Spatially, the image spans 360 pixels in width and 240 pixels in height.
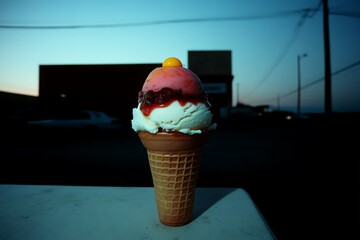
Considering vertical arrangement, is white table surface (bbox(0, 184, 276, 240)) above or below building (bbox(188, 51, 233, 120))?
below

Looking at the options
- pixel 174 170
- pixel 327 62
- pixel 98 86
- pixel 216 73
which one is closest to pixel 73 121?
pixel 98 86

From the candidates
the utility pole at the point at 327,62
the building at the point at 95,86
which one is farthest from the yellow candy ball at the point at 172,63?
the building at the point at 95,86

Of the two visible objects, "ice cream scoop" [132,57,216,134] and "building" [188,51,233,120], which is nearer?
"ice cream scoop" [132,57,216,134]

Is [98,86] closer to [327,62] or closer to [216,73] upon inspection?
[216,73]

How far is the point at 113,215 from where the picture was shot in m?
1.21

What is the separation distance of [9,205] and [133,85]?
17.0m

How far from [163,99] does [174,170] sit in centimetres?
38

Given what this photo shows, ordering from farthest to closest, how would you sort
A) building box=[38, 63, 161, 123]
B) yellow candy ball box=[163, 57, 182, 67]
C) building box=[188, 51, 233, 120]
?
building box=[188, 51, 233, 120] < building box=[38, 63, 161, 123] < yellow candy ball box=[163, 57, 182, 67]

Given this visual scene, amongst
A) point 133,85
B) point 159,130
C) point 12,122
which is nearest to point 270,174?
point 159,130

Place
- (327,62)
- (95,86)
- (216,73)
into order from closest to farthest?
(327,62) < (95,86) < (216,73)

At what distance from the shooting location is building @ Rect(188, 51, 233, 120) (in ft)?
66.2

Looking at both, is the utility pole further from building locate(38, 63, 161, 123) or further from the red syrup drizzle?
building locate(38, 63, 161, 123)

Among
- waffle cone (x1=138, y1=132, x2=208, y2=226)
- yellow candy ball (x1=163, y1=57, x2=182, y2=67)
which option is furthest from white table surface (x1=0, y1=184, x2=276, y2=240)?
yellow candy ball (x1=163, y1=57, x2=182, y2=67)

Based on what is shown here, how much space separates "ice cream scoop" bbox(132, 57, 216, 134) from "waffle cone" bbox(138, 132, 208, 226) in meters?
0.05
